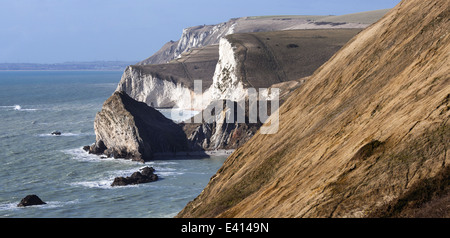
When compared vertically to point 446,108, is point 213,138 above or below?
below

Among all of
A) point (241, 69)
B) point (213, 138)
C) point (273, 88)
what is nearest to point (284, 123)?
point (213, 138)

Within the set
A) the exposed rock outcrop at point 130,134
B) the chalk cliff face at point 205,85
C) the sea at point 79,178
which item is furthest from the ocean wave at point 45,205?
the chalk cliff face at point 205,85

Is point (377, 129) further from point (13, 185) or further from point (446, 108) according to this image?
point (13, 185)

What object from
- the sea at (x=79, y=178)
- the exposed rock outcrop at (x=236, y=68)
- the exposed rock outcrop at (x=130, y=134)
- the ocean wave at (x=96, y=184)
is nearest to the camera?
the sea at (x=79, y=178)

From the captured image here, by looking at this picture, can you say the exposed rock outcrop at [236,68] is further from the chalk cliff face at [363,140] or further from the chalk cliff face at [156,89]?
the chalk cliff face at [363,140]

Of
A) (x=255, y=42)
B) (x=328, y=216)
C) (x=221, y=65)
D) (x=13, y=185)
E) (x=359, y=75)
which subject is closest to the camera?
(x=328, y=216)

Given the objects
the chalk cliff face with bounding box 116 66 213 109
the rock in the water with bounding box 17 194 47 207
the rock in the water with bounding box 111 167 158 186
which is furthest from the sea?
the chalk cliff face with bounding box 116 66 213 109

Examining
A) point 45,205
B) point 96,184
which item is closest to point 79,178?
point 96,184
